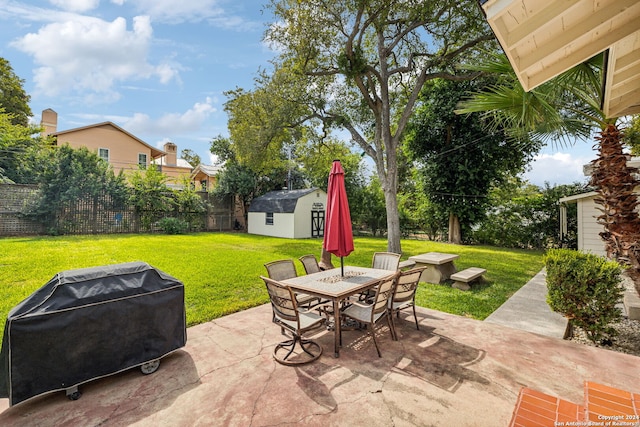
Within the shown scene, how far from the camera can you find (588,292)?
11.4 feet

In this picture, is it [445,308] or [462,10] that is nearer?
[445,308]

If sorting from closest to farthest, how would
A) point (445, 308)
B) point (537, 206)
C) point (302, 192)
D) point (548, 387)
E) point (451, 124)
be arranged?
point (548, 387)
point (445, 308)
point (537, 206)
point (451, 124)
point (302, 192)

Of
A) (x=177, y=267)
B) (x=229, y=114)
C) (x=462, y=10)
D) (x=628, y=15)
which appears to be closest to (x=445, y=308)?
(x=628, y=15)

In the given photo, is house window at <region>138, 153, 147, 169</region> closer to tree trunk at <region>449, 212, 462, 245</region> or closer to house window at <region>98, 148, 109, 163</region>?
house window at <region>98, 148, 109, 163</region>

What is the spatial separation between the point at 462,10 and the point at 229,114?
9905mm

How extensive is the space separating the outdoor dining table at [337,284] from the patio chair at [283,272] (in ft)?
0.93

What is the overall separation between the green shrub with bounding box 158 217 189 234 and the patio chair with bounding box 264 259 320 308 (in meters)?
15.2

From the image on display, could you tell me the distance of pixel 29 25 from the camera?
271 inches

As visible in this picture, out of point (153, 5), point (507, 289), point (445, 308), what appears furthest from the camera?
point (153, 5)

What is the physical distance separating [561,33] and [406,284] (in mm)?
2950

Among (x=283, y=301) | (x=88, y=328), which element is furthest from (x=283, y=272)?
(x=88, y=328)

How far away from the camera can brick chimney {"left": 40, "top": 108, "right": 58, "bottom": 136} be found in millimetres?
23562

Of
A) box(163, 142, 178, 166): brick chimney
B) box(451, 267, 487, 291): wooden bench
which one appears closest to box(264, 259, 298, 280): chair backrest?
box(451, 267, 487, 291): wooden bench

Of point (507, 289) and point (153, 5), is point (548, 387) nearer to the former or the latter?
point (507, 289)
